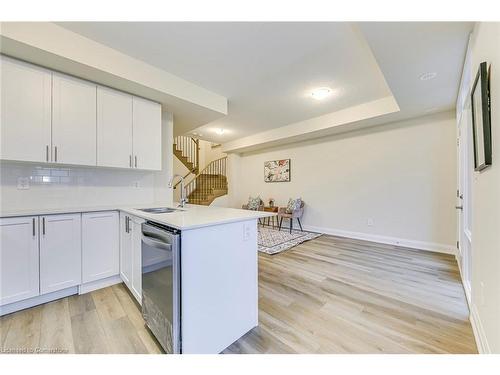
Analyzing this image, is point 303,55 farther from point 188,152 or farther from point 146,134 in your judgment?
point 188,152

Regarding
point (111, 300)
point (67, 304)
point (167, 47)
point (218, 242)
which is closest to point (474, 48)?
point (218, 242)

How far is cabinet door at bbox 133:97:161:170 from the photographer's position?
2.65 meters

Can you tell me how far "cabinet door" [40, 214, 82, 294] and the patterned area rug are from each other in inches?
100

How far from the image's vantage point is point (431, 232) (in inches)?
140

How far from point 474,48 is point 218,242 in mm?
2395

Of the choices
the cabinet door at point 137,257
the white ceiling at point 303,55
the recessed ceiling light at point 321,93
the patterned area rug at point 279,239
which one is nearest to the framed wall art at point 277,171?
the patterned area rug at point 279,239

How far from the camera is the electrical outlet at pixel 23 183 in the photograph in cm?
221

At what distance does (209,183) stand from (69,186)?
15.9 feet

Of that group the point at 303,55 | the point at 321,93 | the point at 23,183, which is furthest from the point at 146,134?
the point at 321,93

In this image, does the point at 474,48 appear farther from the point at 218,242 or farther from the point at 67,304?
the point at 67,304

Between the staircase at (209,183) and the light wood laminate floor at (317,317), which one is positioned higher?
the staircase at (209,183)

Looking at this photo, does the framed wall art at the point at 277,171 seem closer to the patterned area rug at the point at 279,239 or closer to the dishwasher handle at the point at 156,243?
the patterned area rug at the point at 279,239

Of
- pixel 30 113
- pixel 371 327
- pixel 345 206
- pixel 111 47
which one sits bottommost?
pixel 371 327

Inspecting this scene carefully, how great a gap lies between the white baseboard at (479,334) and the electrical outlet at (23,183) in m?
4.07
